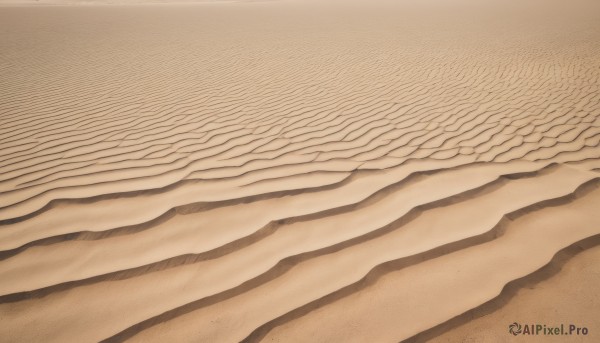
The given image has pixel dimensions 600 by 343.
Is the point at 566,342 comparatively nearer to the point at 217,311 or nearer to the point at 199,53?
the point at 217,311

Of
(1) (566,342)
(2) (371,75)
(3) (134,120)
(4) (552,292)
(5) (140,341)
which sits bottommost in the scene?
(1) (566,342)

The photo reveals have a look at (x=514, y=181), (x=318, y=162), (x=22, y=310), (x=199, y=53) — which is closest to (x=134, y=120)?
(x=318, y=162)

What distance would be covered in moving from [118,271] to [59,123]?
3.03m

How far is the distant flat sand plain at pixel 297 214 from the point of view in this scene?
4.36 ft

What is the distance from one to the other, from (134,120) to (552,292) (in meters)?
4.03

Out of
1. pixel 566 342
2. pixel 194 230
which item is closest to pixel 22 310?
pixel 194 230

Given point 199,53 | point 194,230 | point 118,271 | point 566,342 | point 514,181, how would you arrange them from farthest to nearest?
1. point 199,53
2. point 514,181
3. point 194,230
4. point 118,271
5. point 566,342

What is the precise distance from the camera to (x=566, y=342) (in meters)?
1.21

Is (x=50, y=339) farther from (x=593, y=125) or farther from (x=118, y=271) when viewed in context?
(x=593, y=125)

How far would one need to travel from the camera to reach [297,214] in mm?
1920

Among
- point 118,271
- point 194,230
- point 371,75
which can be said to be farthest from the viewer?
point 371,75

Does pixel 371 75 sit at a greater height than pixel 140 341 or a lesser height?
greater

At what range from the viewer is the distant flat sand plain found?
1328 mm

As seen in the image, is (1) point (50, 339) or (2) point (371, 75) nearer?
(1) point (50, 339)
